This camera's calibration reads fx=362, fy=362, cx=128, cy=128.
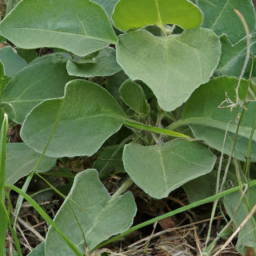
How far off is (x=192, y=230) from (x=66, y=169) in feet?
0.93

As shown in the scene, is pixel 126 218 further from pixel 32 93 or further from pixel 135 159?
pixel 32 93

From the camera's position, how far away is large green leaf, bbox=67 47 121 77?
0.64 meters

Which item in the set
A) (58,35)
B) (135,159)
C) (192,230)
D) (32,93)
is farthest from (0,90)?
(192,230)

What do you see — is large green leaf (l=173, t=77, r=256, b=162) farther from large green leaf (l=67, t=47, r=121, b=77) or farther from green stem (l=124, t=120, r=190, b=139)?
large green leaf (l=67, t=47, r=121, b=77)

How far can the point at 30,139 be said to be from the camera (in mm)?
577

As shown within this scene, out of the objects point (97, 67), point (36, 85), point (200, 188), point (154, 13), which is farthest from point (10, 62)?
point (200, 188)

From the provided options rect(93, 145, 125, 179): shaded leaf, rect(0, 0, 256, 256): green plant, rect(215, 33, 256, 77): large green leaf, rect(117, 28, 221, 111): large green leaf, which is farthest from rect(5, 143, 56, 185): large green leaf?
rect(215, 33, 256, 77): large green leaf

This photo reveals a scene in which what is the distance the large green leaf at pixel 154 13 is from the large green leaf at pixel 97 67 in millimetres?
78

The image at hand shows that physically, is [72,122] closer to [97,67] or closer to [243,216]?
[97,67]

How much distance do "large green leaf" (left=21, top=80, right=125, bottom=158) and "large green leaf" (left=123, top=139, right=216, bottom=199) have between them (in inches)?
2.8

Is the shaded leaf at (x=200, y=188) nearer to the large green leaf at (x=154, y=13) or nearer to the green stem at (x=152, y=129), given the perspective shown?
the green stem at (x=152, y=129)

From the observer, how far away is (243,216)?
0.57 metres

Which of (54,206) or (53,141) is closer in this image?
(53,141)

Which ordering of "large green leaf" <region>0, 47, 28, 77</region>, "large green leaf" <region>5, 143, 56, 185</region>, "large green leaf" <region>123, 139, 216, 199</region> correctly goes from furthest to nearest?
"large green leaf" <region>0, 47, 28, 77</region>, "large green leaf" <region>5, 143, 56, 185</region>, "large green leaf" <region>123, 139, 216, 199</region>
